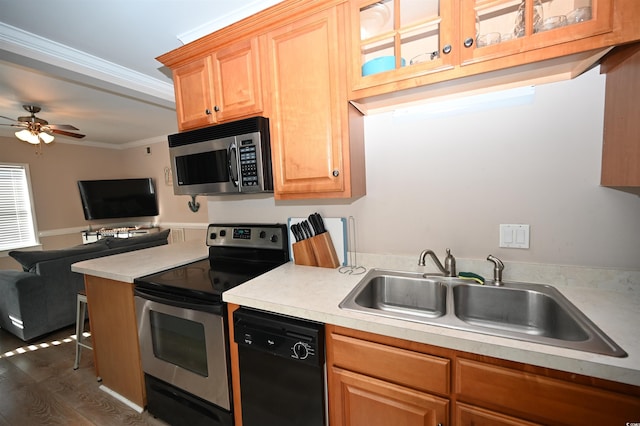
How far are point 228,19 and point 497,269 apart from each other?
79.3 inches

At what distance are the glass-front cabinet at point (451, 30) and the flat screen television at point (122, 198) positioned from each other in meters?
5.68

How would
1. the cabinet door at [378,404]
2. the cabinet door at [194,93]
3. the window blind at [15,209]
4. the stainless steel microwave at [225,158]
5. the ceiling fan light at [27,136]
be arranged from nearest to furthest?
the cabinet door at [378,404], the stainless steel microwave at [225,158], the cabinet door at [194,93], the ceiling fan light at [27,136], the window blind at [15,209]

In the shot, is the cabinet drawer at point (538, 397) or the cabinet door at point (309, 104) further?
the cabinet door at point (309, 104)

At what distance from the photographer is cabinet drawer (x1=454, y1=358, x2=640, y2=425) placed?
0.71m

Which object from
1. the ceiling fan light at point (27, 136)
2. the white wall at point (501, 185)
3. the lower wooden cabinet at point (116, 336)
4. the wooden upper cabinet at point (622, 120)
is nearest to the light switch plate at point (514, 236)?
the white wall at point (501, 185)

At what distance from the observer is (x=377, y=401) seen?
3.31 feet

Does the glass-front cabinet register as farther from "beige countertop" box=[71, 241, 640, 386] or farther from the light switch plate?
"beige countertop" box=[71, 241, 640, 386]

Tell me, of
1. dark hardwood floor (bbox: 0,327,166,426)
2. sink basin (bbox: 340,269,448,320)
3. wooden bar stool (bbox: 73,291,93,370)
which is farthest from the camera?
wooden bar stool (bbox: 73,291,93,370)

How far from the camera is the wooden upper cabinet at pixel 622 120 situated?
35.4 inches

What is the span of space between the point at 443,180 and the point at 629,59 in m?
0.73

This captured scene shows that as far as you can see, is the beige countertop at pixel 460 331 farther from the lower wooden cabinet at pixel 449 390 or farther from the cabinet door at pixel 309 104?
the cabinet door at pixel 309 104

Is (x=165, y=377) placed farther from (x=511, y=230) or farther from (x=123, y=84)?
(x=123, y=84)

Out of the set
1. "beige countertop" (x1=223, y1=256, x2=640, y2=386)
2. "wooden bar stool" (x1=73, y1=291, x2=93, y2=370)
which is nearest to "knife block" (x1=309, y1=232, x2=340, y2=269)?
"beige countertop" (x1=223, y1=256, x2=640, y2=386)

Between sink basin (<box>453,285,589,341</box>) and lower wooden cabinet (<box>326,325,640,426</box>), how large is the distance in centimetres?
26
